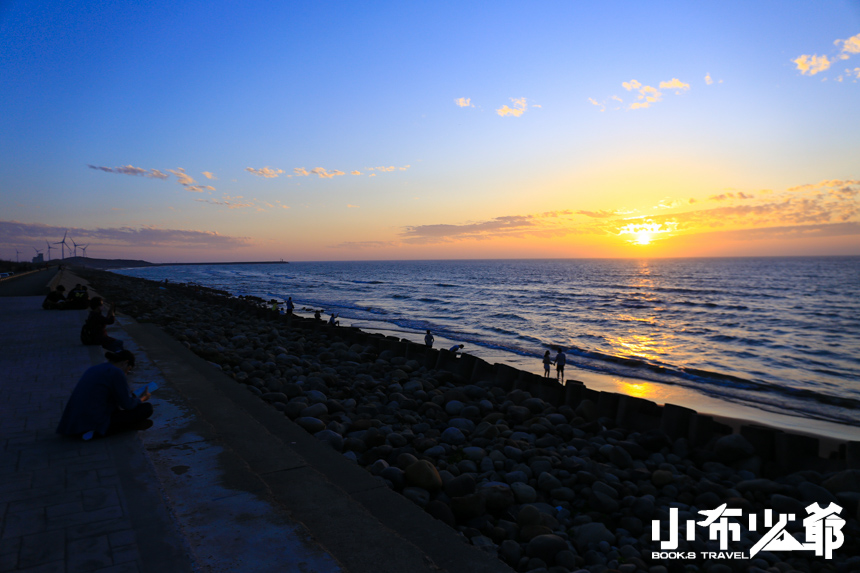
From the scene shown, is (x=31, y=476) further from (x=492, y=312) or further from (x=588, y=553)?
(x=492, y=312)

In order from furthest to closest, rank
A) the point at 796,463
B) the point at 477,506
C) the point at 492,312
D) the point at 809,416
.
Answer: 1. the point at 492,312
2. the point at 809,416
3. the point at 796,463
4. the point at 477,506

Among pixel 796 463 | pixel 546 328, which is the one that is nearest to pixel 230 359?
pixel 796 463

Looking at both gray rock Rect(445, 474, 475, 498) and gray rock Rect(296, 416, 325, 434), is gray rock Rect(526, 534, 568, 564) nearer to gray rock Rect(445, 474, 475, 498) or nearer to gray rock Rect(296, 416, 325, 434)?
gray rock Rect(445, 474, 475, 498)

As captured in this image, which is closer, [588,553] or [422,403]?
[588,553]

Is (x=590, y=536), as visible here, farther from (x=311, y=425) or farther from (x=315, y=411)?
(x=315, y=411)

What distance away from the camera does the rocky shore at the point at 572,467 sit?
204 inches

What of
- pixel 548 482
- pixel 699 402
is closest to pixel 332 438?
pixel 548 482

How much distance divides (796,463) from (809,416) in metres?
7.78

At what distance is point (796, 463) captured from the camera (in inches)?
310

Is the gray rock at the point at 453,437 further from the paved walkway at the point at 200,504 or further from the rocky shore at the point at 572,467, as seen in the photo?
the paved walkway at the point at 200,504

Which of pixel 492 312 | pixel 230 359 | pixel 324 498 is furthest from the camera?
pixel 492 312

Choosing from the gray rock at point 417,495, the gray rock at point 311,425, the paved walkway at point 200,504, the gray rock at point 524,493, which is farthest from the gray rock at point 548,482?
the gray rock at point 311,425

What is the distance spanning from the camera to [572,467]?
696 cm

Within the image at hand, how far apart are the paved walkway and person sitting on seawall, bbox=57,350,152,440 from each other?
0.13 metres
